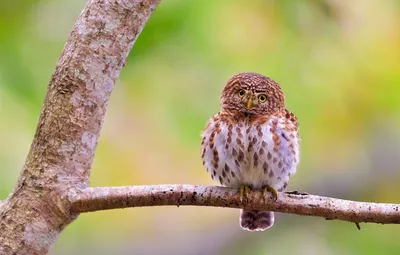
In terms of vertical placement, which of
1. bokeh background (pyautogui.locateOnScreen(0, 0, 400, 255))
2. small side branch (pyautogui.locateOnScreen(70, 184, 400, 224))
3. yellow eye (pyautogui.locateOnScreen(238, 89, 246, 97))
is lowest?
small side branch (pyautogui.locateOnScreen(70, 184, 400, 224))

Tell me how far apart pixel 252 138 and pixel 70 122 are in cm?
76

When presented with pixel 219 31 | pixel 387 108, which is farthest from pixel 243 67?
pixel 387 108

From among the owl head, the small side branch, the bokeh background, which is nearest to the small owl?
the owl head

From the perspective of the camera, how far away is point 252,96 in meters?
3.22

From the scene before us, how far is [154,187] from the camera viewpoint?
2568mm

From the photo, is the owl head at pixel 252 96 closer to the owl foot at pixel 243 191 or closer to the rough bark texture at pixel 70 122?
the owl foot at pixel 243 191

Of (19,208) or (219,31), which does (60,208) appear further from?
(219,31)

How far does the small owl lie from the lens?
308 cm

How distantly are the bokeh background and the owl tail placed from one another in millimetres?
1027

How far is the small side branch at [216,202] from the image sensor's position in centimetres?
246

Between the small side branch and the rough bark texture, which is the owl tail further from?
the rough bark texture

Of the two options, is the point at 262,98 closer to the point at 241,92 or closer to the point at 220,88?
the point at 241,92

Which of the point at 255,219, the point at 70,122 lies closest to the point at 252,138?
the point at 255,219

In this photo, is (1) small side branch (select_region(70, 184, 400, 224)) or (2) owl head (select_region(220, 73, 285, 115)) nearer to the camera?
(1) small side branch (select_region(70, 184, 400, 224))
